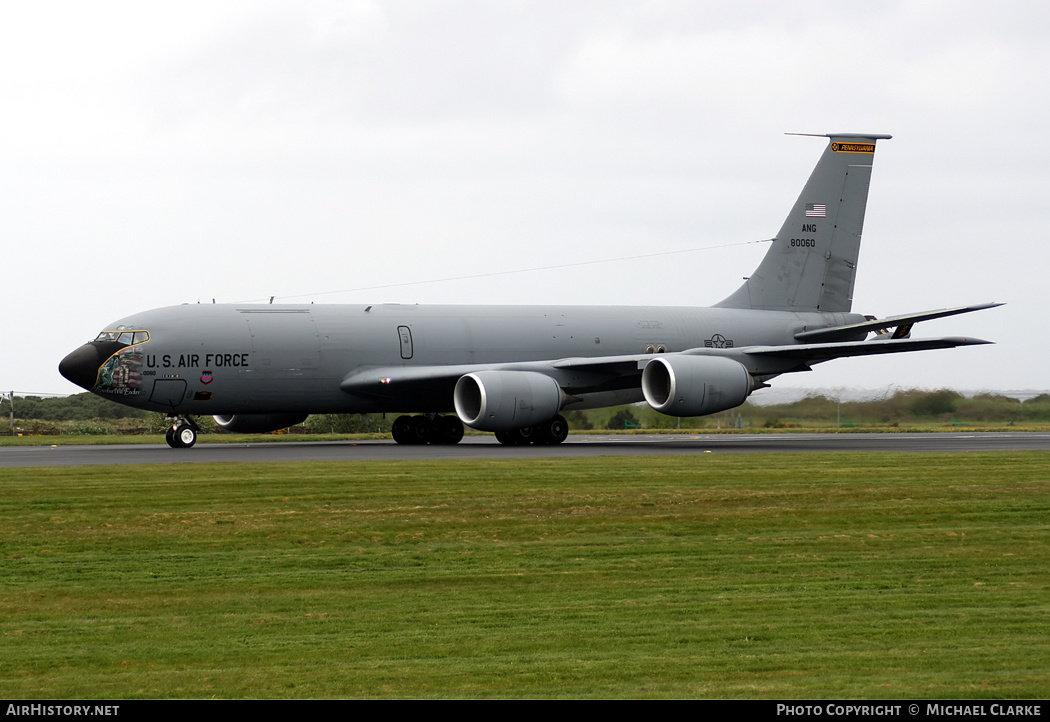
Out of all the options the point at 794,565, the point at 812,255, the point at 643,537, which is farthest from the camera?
the point at 812,255

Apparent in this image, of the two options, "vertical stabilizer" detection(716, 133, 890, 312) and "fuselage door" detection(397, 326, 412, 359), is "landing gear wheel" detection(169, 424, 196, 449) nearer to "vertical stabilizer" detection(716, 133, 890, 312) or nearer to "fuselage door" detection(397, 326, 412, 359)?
"fuselage door" detection(397, 326, 412, 359)

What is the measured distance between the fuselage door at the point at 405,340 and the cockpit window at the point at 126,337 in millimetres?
6399

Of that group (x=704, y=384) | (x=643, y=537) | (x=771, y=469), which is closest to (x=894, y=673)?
(x=643, y=537)

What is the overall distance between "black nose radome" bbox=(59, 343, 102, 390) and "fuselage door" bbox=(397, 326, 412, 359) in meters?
7.44

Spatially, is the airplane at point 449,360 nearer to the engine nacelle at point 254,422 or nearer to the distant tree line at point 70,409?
the engine nacelle at point 254,422

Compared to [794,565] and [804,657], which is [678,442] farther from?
[804,657]

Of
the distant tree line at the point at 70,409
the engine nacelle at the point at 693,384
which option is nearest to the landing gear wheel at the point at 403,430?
the engine nacelle at the point at 693,384

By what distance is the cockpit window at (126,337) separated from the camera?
2964cm

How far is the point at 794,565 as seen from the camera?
11.7m

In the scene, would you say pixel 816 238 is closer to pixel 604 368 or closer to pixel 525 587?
pixel 604 368

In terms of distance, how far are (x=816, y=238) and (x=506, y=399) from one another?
14373 mm

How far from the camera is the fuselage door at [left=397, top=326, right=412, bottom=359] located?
32719mm

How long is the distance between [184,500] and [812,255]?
2697 cm

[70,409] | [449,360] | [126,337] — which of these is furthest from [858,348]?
[70,409]
